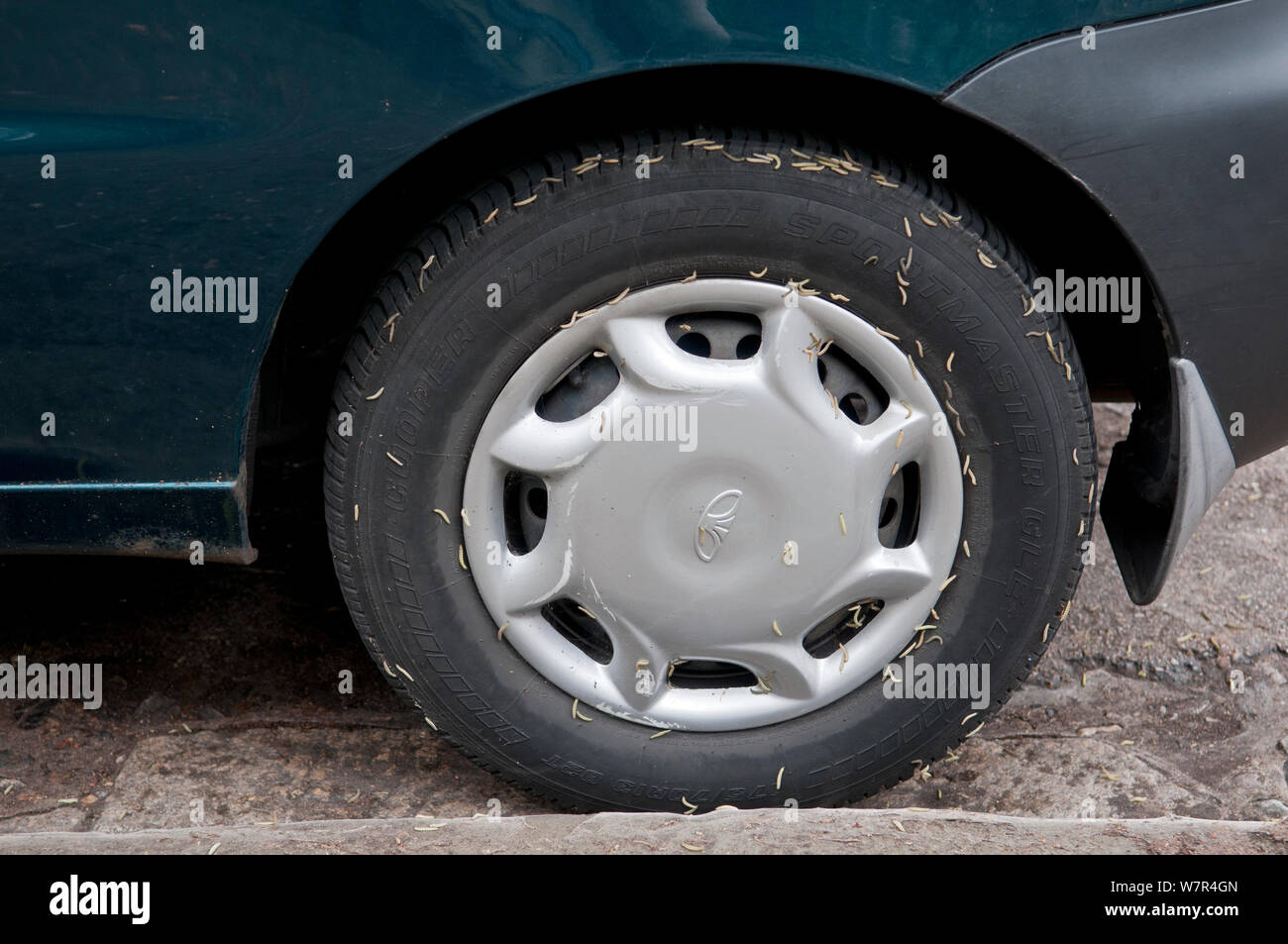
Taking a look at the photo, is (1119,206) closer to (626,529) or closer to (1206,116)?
(1206,116)

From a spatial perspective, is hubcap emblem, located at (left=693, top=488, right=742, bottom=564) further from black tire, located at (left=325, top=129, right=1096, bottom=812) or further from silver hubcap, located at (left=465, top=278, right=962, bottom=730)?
black tire, located at (left=325, top=129, right=1096, bottom=812)

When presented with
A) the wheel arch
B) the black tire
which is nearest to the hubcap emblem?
the black tire

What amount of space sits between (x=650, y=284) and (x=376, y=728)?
118cm

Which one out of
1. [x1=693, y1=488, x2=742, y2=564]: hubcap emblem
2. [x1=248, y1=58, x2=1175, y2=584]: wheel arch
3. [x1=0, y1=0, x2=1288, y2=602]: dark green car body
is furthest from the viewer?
[x1=693, y1=488, x2=742, y2=564]: hubcap emblem

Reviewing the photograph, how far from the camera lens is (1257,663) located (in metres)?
2.59

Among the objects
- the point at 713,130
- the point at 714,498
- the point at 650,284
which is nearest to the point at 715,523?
the point at 714,498

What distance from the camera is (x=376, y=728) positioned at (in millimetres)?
2367

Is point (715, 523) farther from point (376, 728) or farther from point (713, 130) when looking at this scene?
point (376, 728)

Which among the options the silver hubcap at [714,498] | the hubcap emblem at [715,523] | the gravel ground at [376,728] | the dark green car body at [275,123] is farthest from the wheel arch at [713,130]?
the gravel ground at [376,728]

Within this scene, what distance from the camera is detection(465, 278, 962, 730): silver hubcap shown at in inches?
70.1

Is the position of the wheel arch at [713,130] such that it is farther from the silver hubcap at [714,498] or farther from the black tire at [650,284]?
the silver hubcap at [714,498]

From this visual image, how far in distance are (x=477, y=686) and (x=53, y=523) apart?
2.40 ft

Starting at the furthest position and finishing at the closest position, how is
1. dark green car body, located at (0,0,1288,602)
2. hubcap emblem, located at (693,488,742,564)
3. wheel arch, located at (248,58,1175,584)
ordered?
hubcap emblem, located at (693,488,742,564) → wheel arch, located at (248,58,1175,584) → dark green car body, located at (0,0,1288,602)

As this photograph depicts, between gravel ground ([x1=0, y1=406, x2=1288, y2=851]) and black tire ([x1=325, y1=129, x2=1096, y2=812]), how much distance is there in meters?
0.14
